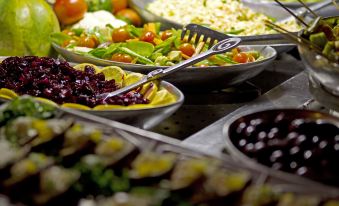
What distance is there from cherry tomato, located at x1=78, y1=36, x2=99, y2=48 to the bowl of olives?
1059 mm

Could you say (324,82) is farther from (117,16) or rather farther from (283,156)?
(117,16)

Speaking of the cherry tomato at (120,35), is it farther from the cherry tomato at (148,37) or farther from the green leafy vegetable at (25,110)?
the green leafy vegetable at (25,110)

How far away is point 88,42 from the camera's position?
88.7 inches

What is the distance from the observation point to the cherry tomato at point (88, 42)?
225 cm

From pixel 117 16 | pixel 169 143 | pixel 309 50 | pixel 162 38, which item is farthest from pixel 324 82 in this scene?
pixel 117 16

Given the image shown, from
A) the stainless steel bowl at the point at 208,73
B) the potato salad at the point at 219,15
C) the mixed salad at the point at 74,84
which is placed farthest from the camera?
the potato salad at the point at 219,15

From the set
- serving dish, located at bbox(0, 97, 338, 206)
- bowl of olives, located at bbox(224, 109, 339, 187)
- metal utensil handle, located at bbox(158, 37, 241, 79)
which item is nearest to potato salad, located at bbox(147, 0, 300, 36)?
metal utensil handle, located at bbox(158, 37, 241, 79)

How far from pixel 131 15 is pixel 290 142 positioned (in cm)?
195

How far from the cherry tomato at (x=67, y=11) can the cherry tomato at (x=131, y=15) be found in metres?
0.27

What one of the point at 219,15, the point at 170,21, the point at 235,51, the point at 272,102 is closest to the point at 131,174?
the point at 272,102

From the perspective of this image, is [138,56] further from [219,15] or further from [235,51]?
[219,15]

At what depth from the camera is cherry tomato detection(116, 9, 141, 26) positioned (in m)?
3.02

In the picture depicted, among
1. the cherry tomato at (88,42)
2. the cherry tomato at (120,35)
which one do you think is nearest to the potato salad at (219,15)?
the cherry tomato at (120,35)

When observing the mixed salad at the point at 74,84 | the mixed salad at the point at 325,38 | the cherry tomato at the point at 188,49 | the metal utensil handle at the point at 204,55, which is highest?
the mixed salad at the point at 325,38
